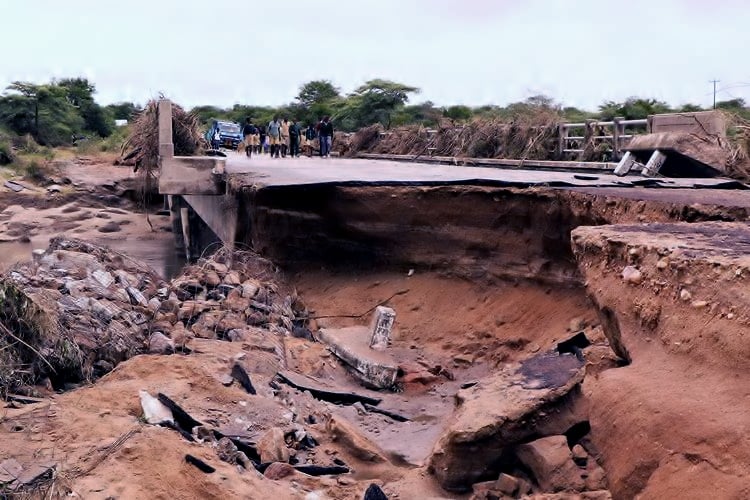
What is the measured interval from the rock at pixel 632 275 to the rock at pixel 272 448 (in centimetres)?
282

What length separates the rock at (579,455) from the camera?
5.31 metres

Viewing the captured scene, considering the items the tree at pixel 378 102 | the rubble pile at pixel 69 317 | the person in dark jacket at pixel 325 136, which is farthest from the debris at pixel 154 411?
the tree at pixel 378 102

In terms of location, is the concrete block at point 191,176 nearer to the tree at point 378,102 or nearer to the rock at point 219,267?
the rock at point 219,267

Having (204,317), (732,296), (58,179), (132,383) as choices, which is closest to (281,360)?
(204,317)

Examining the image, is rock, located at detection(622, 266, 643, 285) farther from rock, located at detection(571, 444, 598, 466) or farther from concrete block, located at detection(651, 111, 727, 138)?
concrete block, located at detection(651, 111, 727, 138)

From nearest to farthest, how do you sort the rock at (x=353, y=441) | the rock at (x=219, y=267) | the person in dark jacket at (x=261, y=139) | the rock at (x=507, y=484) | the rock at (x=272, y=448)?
the rock at (x=507, y=484), the rock at (x=272, y=448), the rock at (x=353, y=441), the rock at (x=219, y=267), the person in dark jacket at (x=261, y=139)

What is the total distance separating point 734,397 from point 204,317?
684cm

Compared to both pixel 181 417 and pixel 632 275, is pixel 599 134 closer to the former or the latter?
pixel 632 275

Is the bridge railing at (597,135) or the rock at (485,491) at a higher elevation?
the bridge railing at (597,135)

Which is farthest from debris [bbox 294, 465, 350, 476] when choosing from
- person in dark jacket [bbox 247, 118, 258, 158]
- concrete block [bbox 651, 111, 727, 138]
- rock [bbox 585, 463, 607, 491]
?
person in dark jacket [bbox 247, 118, 258, 158]

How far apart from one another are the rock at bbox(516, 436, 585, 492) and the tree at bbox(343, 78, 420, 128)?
136 feet

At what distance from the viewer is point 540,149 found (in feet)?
65.5

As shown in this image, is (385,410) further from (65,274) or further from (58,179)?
(58,179)

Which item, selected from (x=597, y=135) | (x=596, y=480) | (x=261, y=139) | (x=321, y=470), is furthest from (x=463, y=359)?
(x=261, y=139)
